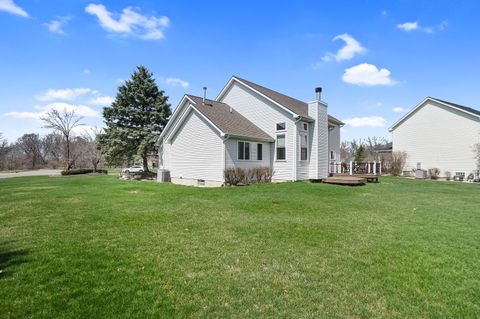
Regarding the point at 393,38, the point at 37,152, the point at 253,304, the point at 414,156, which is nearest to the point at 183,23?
the point at 393,38

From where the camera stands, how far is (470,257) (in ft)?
16.0

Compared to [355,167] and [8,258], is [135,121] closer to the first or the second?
[355,167]

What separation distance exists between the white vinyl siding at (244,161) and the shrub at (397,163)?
55.4 ft

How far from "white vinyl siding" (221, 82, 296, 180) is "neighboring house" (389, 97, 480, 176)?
58.6 ft

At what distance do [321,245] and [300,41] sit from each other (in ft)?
49.3

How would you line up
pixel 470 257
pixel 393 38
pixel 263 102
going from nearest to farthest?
pixel 470 257 → pixel 393 38 → pixel 263 102

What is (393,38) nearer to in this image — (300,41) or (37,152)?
(300,41)

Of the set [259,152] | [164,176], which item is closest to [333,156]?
[259,152]

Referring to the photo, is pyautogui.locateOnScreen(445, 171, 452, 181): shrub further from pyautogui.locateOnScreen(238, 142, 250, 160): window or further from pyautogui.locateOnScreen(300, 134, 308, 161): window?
pyautogui.locateOnScreen(238, 142, 250, 160): window

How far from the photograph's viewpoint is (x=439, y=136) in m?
26.9

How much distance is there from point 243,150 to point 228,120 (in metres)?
2.45

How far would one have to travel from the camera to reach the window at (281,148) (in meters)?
18.6

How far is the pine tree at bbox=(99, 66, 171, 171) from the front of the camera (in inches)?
1121

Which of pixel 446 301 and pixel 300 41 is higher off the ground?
pixel 300 41
